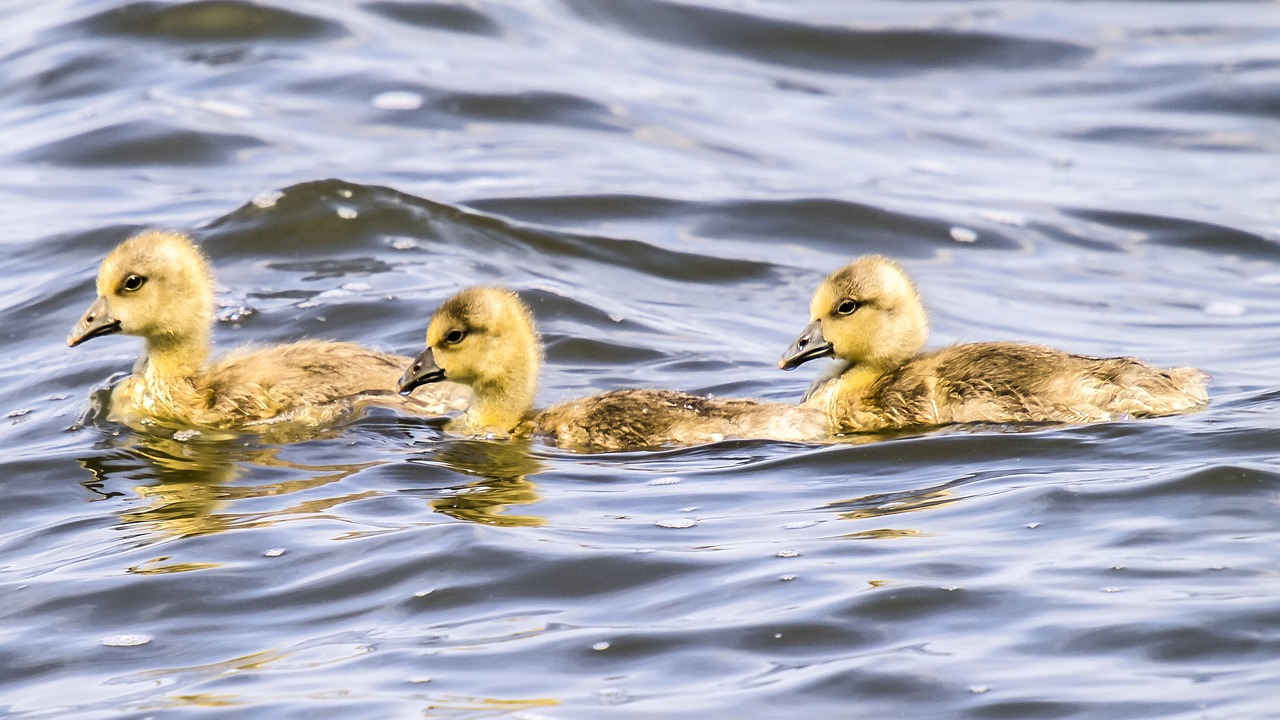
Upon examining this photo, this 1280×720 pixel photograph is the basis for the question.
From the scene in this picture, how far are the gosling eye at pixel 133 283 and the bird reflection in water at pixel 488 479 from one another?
1690mm

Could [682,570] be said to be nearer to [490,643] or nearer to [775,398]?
[490,643]

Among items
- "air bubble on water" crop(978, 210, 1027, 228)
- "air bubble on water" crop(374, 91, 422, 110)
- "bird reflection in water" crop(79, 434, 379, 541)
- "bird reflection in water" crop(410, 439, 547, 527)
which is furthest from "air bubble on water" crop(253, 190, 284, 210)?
"air bubble on water" crop(978, 210, 1027, 228)

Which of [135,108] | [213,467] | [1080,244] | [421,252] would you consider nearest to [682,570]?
[213,467]

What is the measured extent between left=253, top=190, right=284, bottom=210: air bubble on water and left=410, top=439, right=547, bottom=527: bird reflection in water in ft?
16.1

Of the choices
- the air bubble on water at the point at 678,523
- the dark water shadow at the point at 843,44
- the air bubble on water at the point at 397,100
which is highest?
the dark water shadow at the point at 843,44

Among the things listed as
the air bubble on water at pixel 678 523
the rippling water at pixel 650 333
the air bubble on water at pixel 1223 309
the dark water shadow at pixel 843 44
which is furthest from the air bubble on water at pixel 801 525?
the dark water shadow at pixel 843 44

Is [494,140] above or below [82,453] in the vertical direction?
above

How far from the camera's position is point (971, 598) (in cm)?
612

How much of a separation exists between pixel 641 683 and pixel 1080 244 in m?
9.03

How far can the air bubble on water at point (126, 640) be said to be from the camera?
6.13 meters

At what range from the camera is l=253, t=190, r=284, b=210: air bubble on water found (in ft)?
42.9

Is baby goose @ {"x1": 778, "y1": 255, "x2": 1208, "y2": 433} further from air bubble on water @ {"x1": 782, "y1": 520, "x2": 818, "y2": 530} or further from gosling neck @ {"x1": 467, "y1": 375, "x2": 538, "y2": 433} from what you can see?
air bubble on water @ {"x1": 782, "y1": 520, "x2": 818, "y2": 530}

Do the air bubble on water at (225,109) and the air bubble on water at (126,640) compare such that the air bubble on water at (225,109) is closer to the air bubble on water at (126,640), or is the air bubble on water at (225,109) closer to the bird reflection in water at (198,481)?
the bird reflection in water at (198,481)

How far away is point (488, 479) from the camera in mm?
8047
